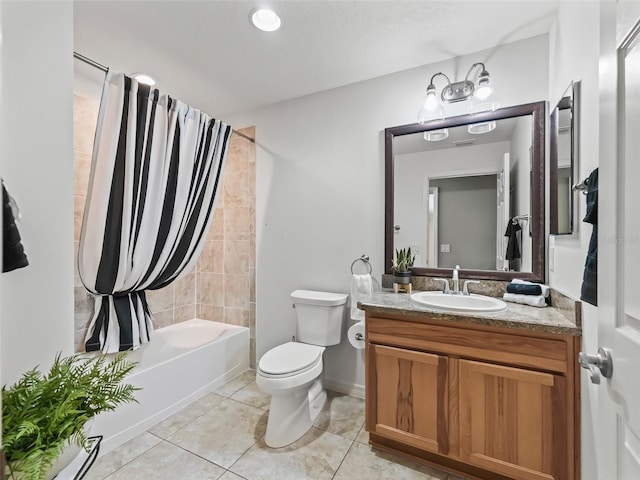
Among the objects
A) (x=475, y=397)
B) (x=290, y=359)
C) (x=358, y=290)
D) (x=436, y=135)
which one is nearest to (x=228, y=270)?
(x=290, y=359)

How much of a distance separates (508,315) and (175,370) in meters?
2.07

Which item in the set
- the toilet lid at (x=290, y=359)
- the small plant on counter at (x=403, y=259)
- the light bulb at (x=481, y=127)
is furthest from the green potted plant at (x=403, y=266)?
the light bulb at (x=481, y=127)

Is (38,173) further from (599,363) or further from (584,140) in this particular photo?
(584,140)

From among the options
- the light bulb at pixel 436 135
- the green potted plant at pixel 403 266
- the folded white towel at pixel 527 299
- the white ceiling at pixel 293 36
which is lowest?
the folded white towel at pixel 527 299

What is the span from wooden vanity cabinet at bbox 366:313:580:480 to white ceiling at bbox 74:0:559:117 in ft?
5.30

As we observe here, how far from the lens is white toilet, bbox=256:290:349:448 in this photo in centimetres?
174

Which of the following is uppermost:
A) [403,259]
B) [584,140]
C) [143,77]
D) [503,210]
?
[143,77]

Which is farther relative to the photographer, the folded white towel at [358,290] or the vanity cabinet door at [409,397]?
the folded white towel at [358,290]

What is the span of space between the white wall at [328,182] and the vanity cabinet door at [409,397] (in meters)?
0.63

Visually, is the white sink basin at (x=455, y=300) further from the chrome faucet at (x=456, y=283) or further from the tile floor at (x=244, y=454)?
the tile floor at (x=244, y=454)

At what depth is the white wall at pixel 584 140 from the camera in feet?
3.78

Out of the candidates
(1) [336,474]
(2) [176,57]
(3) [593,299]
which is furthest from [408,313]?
(2) [176,57]

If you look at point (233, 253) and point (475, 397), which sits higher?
point (233, 253)

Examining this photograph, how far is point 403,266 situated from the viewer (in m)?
2.04
